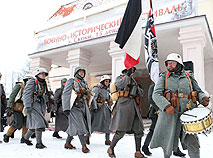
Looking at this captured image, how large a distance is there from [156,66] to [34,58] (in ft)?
28.7

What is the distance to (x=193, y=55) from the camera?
7.14 meters

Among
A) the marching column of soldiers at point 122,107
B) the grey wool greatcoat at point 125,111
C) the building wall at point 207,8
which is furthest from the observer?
the building wall at point 207,8

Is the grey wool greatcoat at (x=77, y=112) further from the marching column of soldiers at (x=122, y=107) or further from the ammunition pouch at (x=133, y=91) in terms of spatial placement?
the ammunition pouch at (x=133, y=91)

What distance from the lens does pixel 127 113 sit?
3977 mm

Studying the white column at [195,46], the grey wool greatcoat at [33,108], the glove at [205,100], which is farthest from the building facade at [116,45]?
the glove at [205,100]

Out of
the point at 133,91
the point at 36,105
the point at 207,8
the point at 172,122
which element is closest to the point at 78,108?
the point at 36,105

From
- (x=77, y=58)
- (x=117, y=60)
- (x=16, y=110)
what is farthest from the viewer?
(x=77, y=58)

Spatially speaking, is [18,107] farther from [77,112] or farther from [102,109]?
[102,109]

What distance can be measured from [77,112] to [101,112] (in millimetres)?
1158

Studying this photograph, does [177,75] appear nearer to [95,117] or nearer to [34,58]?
[95,117]

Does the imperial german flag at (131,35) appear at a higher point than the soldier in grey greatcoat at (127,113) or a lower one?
higher

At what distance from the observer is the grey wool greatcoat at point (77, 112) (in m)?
4.47

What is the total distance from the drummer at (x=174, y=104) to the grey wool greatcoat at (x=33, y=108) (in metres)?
2.84

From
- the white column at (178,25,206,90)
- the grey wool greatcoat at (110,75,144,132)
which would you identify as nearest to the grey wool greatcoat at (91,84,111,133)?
the grey wool greatcoat at (110,75,144,132)
